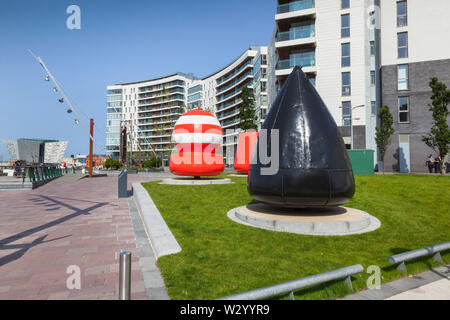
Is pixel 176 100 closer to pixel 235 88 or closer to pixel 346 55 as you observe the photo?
pixel 235 88

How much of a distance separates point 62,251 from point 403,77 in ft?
106

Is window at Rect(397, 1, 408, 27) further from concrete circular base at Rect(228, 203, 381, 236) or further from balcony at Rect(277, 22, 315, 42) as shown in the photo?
concrete circular base at Rect(228, 203, 381, 236)

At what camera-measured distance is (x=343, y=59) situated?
29.1 metres

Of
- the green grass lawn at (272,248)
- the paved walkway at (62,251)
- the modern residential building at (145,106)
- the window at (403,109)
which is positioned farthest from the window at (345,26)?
the modern residential building at (145,106)

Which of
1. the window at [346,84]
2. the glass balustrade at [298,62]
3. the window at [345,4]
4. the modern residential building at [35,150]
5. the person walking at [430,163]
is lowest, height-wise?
the person walking at [430,163]

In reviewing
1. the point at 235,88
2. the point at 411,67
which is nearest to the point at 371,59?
the point at 411,67

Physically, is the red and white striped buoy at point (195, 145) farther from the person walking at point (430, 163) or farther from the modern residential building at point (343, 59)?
the person walking at point (430, 163)

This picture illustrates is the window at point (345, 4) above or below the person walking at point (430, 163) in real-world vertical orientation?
above

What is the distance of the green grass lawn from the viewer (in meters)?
3.40

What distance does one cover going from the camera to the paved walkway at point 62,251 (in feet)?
10.6

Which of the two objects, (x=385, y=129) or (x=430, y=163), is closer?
(x=430, y=163)

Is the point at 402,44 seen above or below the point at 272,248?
above

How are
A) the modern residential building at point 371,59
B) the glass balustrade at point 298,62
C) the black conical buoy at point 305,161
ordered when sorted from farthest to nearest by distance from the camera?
the glass balustrade at point 298,62 < the modern residential building at point 371,59 < the black conical buoy at point 305,161

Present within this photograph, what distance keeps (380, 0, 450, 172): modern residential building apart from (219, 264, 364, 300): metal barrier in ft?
91.3
